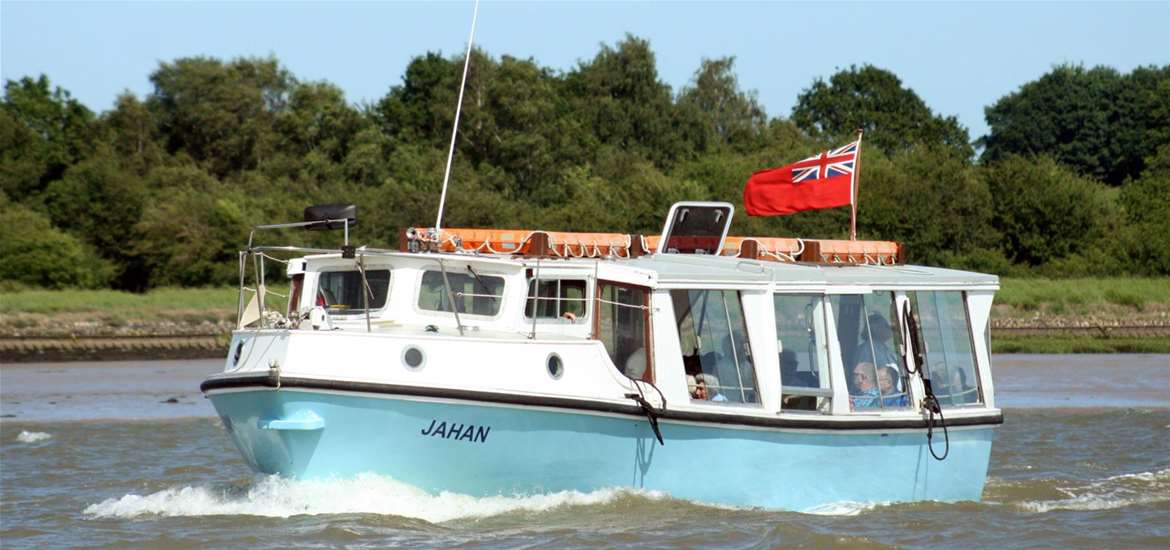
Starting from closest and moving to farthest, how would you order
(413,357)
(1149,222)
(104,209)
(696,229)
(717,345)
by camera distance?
(413,357) → (717,345) → (696,229) → (1149,222) → (104,209)

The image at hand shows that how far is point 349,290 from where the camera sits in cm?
1566

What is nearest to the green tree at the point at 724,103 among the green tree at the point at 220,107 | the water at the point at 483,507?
the green tree at the point at 220,107

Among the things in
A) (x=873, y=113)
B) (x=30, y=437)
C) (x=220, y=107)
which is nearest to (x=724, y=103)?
(x=873, y=113)

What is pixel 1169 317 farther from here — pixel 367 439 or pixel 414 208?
pixel 367 439

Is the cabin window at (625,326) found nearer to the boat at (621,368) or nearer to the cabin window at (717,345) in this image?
the boat at (621,368)

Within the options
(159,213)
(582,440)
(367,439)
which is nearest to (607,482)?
(582,440)

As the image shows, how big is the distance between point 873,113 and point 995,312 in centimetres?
3716

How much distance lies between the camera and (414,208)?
52.3 m

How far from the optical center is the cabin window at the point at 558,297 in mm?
15695

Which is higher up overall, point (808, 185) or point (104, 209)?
point (104, 209)

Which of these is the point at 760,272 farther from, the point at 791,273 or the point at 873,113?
the point at 873,113

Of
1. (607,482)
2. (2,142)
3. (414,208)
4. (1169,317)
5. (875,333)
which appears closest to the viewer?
(607,482)

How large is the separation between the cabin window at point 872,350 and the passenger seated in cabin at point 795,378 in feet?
1.48

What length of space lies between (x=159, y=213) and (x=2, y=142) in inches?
497
